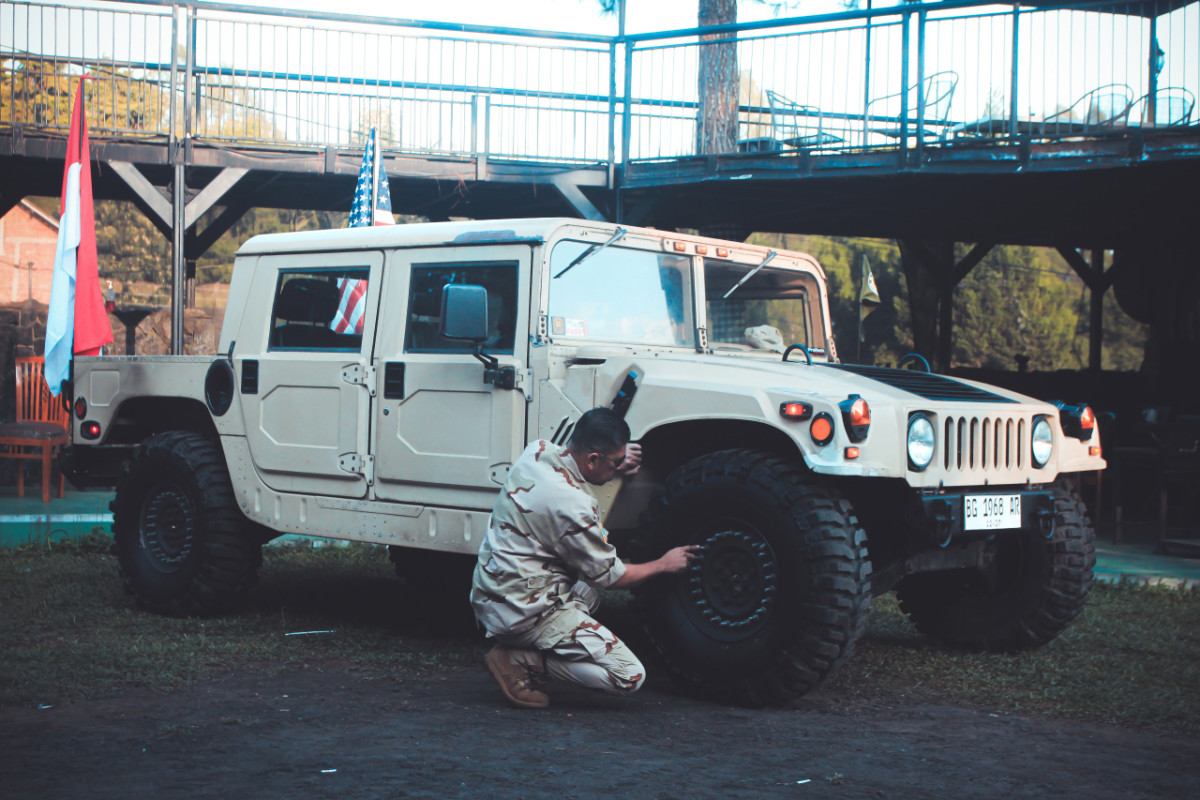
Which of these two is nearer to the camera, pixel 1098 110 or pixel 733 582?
pixel 733 582

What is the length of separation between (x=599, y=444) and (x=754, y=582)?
785 millimetres

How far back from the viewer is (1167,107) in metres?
10.1

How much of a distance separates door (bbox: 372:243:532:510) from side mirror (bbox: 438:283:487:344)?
0.31m

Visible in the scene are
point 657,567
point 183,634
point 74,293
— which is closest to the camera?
point 657,567

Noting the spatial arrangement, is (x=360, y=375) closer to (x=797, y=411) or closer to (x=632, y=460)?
(x=632, y=460)

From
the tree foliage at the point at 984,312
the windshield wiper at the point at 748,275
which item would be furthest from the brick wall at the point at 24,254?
the windshield wiper at the point at 748,275

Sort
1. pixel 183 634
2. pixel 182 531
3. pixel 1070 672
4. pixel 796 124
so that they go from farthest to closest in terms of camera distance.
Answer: pixel 796 124, pixel 182 531, pixel 183 634, pixel 1070 672

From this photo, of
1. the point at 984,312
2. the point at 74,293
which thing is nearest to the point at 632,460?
the point at 74,293

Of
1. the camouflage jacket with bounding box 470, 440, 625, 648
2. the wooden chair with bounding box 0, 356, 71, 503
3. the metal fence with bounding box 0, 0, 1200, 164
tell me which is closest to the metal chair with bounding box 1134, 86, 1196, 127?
the metal fence with bounding box 0, 0, 1200, 164

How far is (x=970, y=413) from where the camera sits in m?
4.70

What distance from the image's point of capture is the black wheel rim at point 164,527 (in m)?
6.29

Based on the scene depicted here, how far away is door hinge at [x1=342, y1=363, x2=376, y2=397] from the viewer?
5.62 metres

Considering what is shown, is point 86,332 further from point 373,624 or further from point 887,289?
point 887,289

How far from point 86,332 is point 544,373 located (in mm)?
4816
